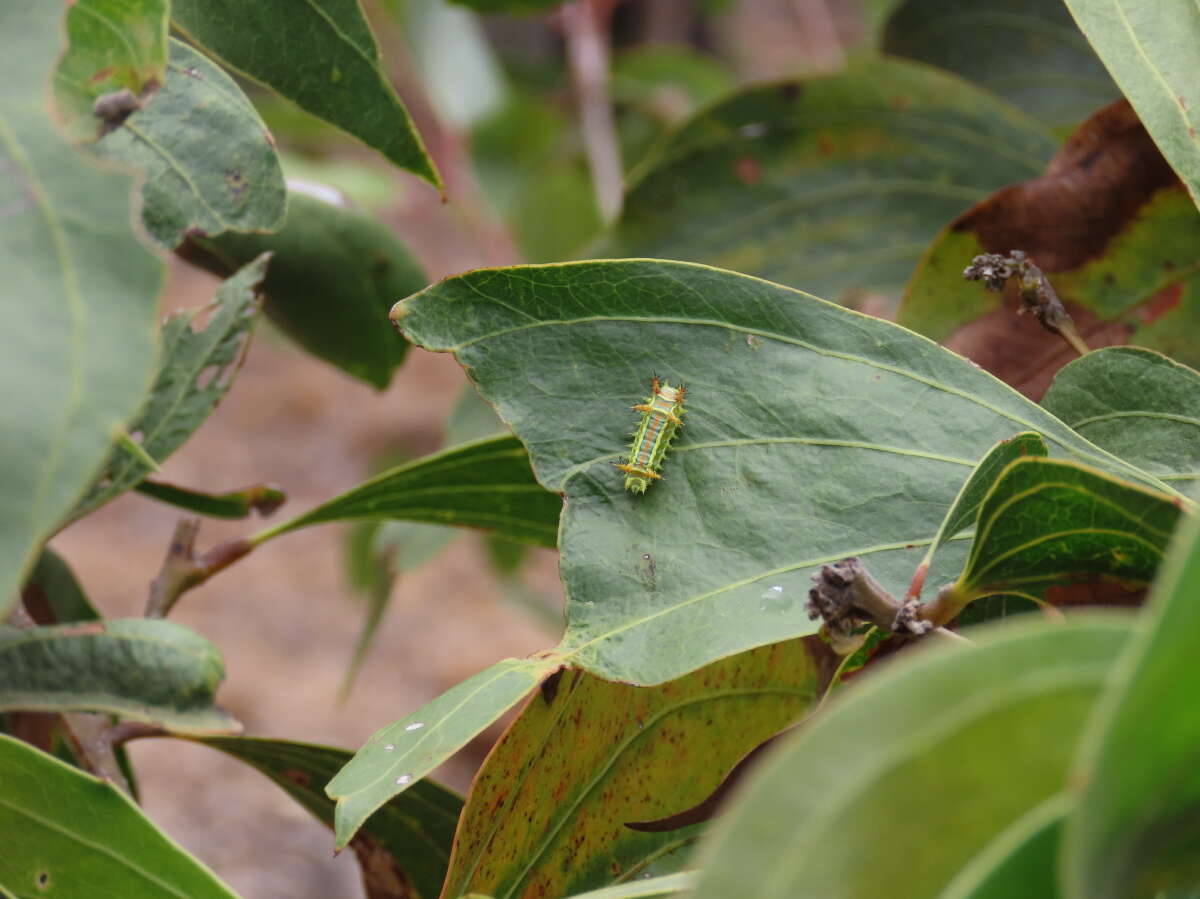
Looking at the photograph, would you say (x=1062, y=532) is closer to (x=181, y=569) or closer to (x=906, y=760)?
(x=906, y=760)

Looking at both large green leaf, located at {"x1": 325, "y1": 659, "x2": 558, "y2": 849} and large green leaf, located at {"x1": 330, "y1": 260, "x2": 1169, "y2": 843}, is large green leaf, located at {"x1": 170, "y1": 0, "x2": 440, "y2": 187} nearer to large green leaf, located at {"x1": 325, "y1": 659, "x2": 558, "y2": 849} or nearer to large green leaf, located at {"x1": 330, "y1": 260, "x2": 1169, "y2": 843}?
large green leaf, located at {"x1": 330, "y1": 260, "x2": 1169, "y2": 843}

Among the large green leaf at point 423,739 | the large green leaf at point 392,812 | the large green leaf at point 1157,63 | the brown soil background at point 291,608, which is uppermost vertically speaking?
the large green leaf at point 1157,63

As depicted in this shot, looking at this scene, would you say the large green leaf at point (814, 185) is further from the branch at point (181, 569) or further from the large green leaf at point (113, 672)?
the large green leaf at point (113, 672)

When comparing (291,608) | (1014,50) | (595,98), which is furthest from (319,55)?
(291,608)

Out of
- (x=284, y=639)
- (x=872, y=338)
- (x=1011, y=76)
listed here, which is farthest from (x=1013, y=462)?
(x=284, y=639)

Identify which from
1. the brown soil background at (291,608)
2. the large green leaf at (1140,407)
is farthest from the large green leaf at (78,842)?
the brown soil background at (291,608)

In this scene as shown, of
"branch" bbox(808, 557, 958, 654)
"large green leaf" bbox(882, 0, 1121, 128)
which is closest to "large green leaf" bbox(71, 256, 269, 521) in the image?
"branch" bbox(808, 557, 958, 654)
